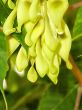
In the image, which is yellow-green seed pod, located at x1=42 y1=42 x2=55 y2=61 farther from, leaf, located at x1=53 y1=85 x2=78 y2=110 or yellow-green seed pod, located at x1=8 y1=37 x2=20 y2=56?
leaf, located at x1=53 y1=85 x2=78 y2=110

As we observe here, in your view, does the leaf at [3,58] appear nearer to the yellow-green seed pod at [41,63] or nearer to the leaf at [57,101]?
the yellow-green seed pod at [41,63]

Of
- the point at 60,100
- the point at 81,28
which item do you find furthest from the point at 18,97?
the point at 81,28

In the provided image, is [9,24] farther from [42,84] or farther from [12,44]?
[42,84]

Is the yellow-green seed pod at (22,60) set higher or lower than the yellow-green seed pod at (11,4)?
lower

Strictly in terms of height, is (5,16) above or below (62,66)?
above

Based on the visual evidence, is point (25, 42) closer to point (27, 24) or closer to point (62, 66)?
point (27, 24)

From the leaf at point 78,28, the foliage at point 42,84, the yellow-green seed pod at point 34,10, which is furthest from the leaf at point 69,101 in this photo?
the yellow-green seed pod at point 34,10

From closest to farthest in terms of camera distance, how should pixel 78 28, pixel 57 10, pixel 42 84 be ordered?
pixel 57 10 → pixel 78 28 → pixel 42 84

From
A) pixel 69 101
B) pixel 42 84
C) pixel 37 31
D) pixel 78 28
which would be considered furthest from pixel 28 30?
pixel 42 84
